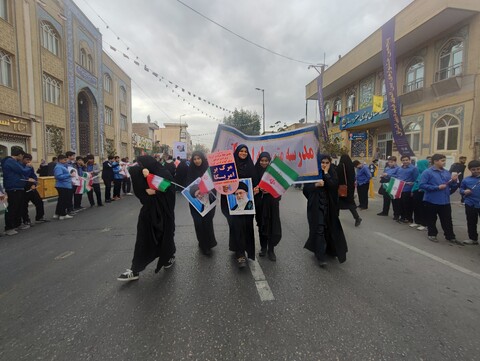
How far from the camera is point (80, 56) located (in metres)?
19.1

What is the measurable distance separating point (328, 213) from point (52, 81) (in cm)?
1906

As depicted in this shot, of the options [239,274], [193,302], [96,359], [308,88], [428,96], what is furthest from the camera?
Answer: [308,88]

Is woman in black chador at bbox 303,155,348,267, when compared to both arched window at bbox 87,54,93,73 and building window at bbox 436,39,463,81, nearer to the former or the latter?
building window at bbox 436,39,463,81

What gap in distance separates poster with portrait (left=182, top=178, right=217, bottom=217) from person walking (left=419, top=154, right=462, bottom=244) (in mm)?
4359

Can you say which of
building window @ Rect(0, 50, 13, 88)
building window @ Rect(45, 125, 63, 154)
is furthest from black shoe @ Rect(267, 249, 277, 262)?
building window @ Rect(45, 125, 63, 154)

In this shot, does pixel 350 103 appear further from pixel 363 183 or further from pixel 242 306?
pixel 242 306

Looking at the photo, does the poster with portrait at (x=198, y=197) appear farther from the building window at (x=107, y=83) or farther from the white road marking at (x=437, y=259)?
the building window at (x=107, y=83)

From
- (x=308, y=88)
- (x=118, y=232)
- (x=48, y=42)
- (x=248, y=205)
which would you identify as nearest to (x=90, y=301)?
(x=248, y=205)

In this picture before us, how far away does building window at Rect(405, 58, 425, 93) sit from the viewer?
588 inches

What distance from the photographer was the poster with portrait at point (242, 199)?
12.1 ft

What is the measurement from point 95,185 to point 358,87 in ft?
67.4

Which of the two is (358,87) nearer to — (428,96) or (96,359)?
(428,96)

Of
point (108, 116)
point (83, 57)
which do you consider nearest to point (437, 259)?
point (83, 57)

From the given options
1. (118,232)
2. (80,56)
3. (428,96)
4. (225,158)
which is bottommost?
(118,232)
